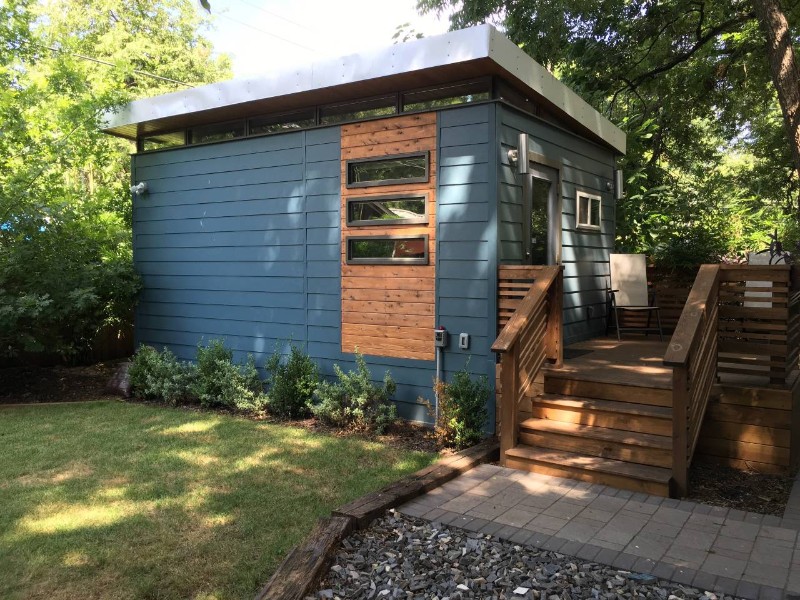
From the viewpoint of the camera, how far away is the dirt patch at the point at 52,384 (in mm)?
7008

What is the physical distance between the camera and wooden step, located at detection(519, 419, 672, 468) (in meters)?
4.04

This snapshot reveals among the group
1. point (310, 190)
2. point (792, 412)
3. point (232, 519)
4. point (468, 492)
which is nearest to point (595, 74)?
point (310, 190)

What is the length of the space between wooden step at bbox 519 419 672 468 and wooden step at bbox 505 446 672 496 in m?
0.05

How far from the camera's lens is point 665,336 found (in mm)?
7262

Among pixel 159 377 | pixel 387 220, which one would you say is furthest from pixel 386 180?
pixel 159 377

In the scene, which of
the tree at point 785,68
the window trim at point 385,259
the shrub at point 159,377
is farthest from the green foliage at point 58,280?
the tree at point 785,68

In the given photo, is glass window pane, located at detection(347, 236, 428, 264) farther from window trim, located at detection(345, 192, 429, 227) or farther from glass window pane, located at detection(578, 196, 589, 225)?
glass window pane, located at detection(578, 196, 589, 225)

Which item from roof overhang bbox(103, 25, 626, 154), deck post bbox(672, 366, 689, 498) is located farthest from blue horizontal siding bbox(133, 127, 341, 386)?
deck post bbox(672, 366, 689, 498)

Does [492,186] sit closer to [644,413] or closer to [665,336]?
[644,413]

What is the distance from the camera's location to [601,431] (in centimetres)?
438

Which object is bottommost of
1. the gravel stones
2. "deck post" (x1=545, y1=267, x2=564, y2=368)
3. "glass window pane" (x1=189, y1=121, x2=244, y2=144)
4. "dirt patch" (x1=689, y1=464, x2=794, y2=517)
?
"dirt patch" (x1=689, y1=464, x2=794, y2=517)

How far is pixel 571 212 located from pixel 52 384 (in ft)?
20.9

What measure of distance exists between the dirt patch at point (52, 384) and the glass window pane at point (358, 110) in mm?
4055

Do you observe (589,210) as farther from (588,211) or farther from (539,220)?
(539,220)
